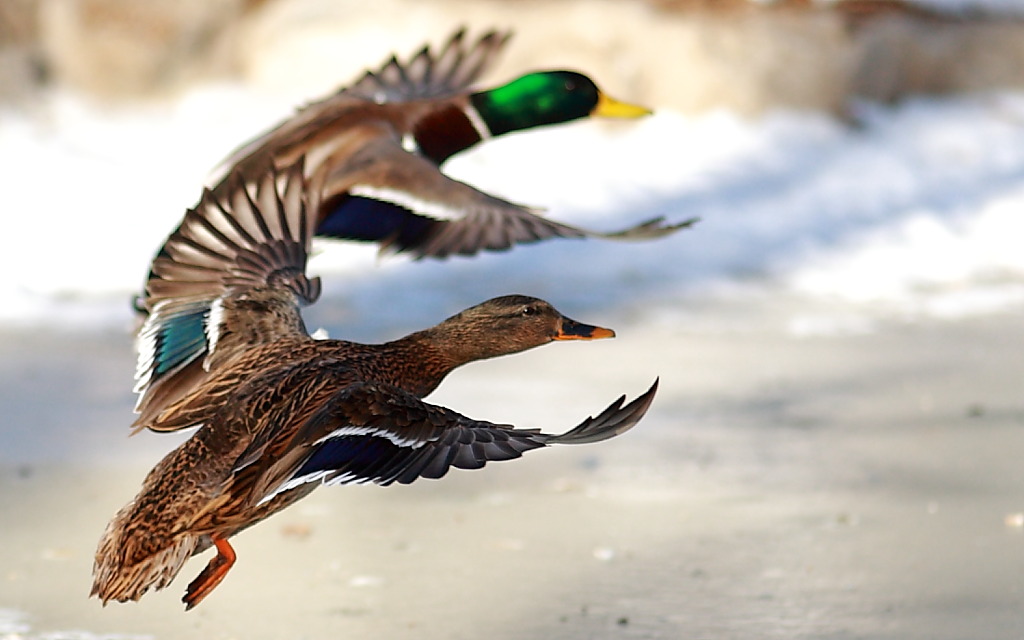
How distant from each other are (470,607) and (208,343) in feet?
2.63

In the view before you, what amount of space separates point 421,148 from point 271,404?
2.45m

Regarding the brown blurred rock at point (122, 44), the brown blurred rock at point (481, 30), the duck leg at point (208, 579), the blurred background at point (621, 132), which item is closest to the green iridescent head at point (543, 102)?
the blurred background at point (621, 132)

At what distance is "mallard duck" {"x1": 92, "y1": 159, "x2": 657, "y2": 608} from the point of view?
8.04 ft

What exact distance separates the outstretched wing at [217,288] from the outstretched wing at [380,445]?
499 millimetres

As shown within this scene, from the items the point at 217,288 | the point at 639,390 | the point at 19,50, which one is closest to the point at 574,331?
the point at 217,288

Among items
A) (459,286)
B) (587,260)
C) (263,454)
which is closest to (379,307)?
(459,286)

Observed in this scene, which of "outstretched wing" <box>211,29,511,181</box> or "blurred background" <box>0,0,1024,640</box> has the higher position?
"outstretched wing" <box>211,29,511,181</box>

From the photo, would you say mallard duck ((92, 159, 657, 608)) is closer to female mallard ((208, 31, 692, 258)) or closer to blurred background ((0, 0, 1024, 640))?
blurred background ((0, 0, 1024, 640))

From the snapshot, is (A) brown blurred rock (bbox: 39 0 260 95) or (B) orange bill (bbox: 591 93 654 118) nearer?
(B) orange bill (bbox: 591 93 654 118)

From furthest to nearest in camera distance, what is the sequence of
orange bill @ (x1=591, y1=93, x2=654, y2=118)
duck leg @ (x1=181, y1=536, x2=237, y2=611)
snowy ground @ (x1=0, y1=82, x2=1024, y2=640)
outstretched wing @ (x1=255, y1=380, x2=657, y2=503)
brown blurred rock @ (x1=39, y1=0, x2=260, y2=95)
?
brown blurred rock @ (x1=39, y1=0, x2=260, y2=95)
orange bill @ (x1=591, y1=93, x2=654, y2=118)
snowy ground @ (x1=0, y1=82, x2=1024, y2=640)
duck leg @ (x1=181, y1=536, x2=237, y2=611)
outstretched wing @ (x1=255, y1=380, x2=657, y2=503)

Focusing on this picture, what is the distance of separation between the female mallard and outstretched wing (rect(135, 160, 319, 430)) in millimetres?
750

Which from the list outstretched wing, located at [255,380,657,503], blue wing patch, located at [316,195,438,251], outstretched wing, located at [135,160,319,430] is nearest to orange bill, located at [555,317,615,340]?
outstretched wing, located at [255,380,657,503]

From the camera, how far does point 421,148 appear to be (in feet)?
16.3

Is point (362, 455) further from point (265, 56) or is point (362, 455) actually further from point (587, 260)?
point (265, 56)
